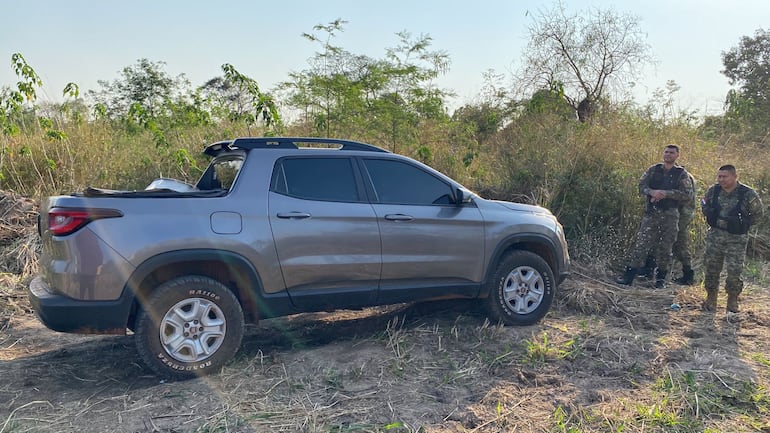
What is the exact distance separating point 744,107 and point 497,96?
5091mm

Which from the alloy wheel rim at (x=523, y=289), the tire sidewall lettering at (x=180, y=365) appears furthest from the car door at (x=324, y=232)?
the alloy wheel rim at (x=523, y=289)

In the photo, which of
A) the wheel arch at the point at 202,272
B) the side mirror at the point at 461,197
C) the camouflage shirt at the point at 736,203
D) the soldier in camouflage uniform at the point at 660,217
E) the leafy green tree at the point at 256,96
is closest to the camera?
the wheel arch at the point at 202,272

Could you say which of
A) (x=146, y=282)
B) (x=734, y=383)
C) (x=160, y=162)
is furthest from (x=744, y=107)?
(x=146, y=282)

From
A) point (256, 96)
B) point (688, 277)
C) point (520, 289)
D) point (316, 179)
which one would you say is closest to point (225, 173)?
point (316, 179)

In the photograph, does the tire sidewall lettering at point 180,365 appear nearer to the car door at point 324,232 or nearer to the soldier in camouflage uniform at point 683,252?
the car door at point 324,232

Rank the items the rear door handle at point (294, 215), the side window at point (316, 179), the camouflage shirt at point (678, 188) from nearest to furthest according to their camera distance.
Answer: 1. the rear door handle at point (294, 215)
2. the side window at point (316, 179)
3. the camouflage shirt at point (678, 188)

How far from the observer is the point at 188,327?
4.03m

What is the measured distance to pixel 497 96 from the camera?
12.4 metres

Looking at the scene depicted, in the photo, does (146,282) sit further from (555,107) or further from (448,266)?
(555,107)

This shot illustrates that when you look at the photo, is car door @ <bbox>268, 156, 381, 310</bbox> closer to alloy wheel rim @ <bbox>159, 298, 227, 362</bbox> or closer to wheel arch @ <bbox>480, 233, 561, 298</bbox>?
alloy wheel rim @ <bbox>159, 298, 227, 362</bbox>

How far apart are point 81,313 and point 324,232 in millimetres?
1719

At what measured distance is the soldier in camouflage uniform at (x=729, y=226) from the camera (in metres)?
6.02

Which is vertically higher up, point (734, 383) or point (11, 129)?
point (11, 129)

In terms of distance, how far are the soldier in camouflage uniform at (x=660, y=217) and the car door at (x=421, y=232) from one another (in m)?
3.39
